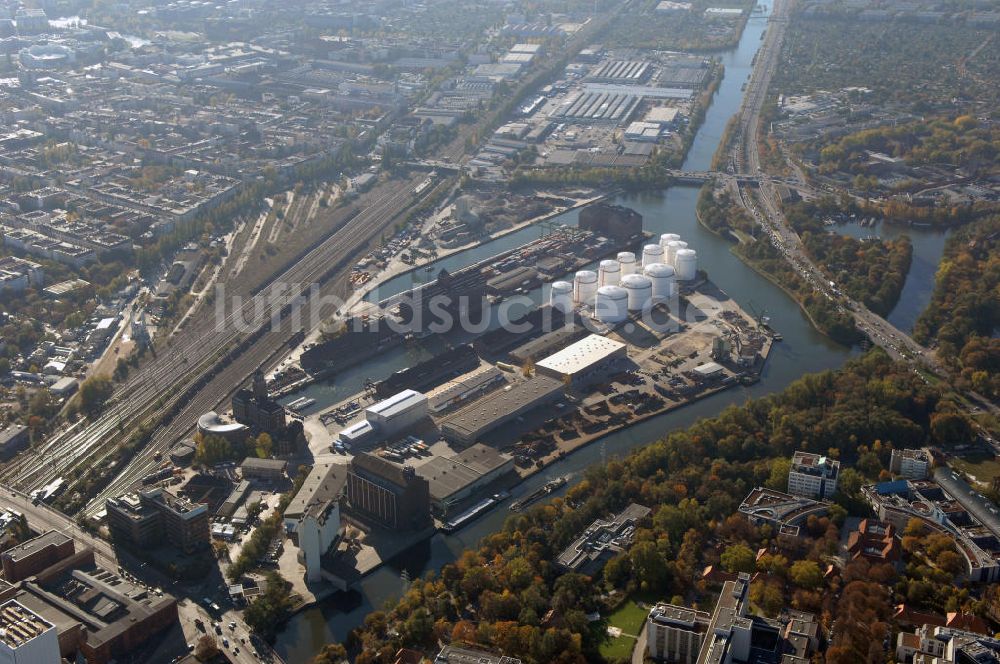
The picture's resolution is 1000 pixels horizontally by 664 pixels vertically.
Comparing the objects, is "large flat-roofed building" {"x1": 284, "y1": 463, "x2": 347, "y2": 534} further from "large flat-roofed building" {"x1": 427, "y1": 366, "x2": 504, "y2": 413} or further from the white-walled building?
"large flat-roofed building" {"x1": 427, "y1": 366, "x2": 504, "y2": 413}

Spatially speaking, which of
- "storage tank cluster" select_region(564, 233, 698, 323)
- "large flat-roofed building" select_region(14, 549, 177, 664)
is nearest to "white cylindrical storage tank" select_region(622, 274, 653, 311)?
"storage tank cluster" select_region(564, 233, 698, 323)

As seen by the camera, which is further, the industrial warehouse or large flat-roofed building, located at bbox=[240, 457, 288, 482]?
large flat-roofed building, located at bbox=[240, 457, 288, 482]

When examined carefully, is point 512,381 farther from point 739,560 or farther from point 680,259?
point 739,560

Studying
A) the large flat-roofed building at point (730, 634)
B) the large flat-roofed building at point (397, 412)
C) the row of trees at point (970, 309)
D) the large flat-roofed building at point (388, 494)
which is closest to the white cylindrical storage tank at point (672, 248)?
the row of trees at point (970, 309)

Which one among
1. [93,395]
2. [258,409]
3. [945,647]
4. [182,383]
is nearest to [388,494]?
[258,409]

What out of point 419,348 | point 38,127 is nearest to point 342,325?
point 419,348

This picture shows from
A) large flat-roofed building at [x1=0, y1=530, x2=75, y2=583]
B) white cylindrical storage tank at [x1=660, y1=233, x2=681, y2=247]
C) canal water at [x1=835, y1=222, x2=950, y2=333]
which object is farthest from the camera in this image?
white cylindrical storage tank at [x1=660, y1=233, x2=681, y2=247]
